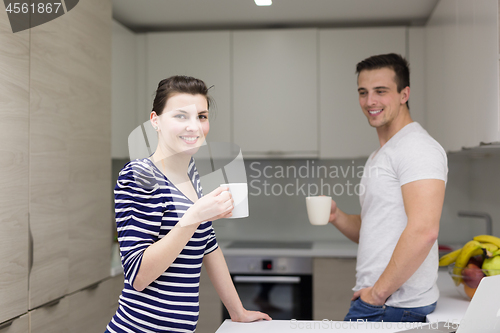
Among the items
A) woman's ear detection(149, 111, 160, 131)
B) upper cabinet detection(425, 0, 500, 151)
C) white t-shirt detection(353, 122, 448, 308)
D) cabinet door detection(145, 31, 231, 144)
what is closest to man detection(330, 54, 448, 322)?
white t-shirt detection(353, 122, 448, 308)

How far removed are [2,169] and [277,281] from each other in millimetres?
1621

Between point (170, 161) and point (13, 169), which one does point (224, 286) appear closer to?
point (170, 161)

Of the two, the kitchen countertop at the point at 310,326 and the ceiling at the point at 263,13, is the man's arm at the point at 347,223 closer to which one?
the kitchen countertop at the point at 310,326

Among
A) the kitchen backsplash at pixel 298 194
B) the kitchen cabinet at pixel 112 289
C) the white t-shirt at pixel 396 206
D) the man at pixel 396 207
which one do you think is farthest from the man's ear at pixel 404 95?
the kitchen cabinet at pixel 112 289

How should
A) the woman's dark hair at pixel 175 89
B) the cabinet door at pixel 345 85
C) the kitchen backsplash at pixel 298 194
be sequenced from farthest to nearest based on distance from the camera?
1. the kitchen backsplash at pixel 298 194
2. the cabinet door at pixel 345 85
3. the woman's dark hair at pixel 175 89

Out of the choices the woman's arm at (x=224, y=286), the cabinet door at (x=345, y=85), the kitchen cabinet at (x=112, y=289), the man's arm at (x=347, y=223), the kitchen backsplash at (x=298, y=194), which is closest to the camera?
the woman's arm at (x=224, y=286)

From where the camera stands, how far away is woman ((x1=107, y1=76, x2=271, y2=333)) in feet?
2.98

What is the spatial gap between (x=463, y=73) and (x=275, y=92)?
116cm

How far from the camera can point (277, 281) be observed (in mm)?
2531

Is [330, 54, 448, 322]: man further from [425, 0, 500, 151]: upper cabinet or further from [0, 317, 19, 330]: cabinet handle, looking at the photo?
[0, 317, 19, 330]: cabinet handle

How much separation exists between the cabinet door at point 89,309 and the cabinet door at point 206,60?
119 cm

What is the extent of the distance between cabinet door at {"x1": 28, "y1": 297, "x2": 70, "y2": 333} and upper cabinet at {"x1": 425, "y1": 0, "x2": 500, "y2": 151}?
1673mm

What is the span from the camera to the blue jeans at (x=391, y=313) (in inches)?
53.7

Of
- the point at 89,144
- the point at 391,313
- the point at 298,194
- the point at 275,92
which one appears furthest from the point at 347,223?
the point at 298,194
